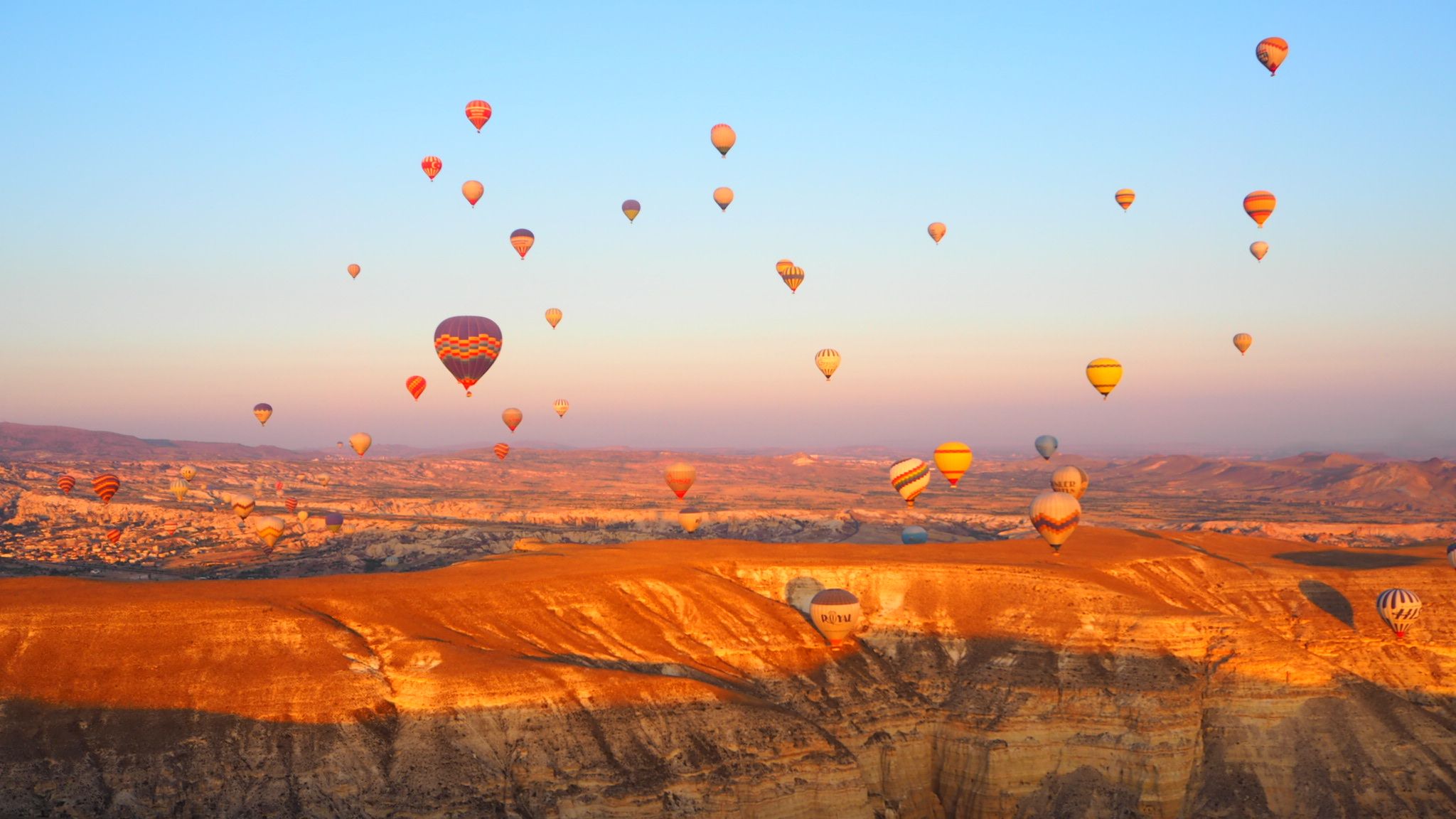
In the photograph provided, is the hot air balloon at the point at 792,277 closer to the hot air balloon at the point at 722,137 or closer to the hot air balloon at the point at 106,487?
the hot air balloon at the point at 722,137

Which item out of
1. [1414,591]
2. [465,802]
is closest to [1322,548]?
[1414,591]

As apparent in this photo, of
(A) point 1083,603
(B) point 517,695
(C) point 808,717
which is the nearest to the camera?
(B) point 517,695

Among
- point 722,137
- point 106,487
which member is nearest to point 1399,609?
point 722,137

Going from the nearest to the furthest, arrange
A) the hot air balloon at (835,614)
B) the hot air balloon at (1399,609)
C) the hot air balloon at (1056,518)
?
the hot air balloon at (835,614)
the hot air balloon at (1399,609)
the hot air balloon at (1056,518)

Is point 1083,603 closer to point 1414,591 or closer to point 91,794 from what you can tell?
point 1414,591

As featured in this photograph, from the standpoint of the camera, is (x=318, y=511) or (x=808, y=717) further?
(x=318, y=511)

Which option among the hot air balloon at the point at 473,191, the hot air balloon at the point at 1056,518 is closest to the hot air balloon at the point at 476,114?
the hot air balloon at the point at 473,191

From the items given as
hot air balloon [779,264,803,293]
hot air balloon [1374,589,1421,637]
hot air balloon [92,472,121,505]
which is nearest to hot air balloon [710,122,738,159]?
hot air balloon [779,264,803,293]

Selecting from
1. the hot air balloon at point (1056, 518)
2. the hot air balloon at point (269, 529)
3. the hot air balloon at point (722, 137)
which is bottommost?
the hot air balloon at point (269, 529)
